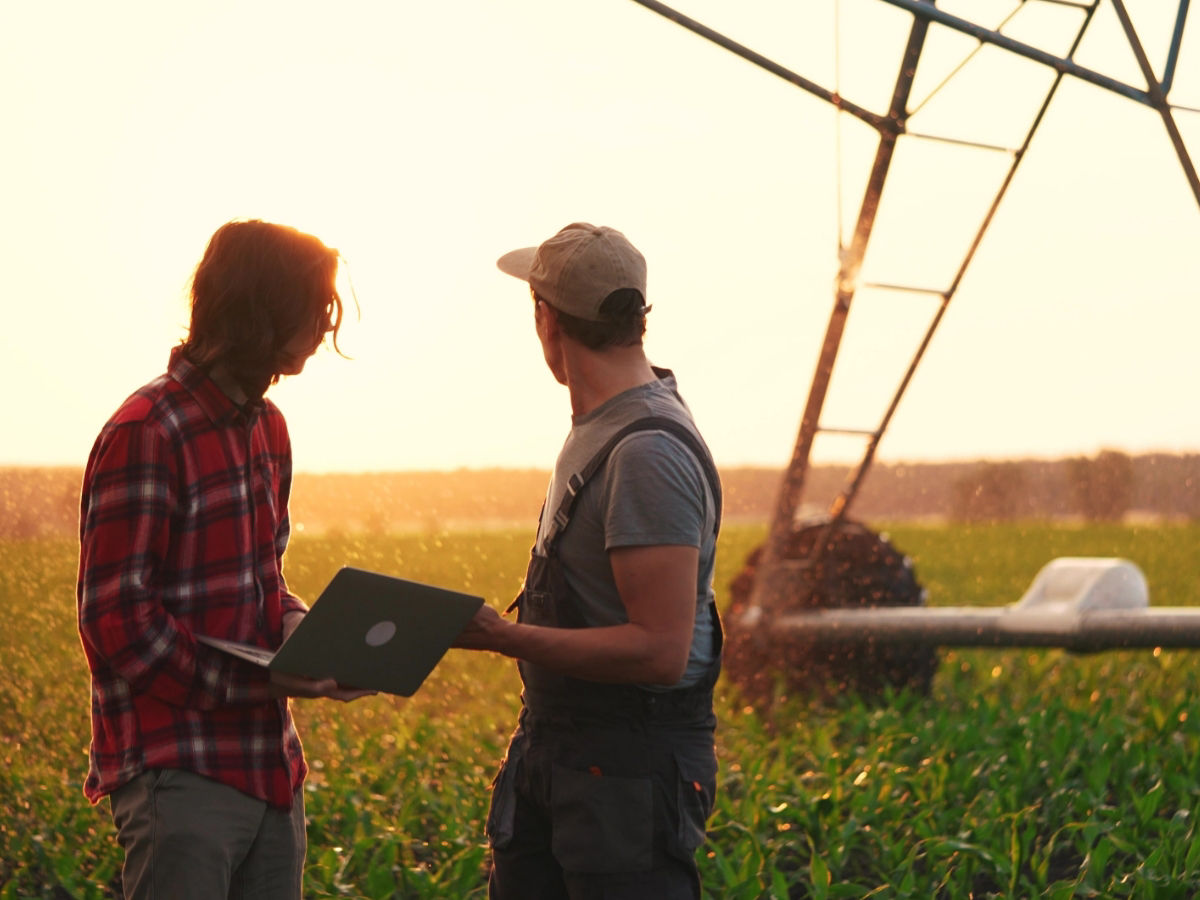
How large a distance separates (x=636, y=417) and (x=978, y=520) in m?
21.8

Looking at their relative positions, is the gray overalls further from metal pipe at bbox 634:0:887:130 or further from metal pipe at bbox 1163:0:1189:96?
metal pipe at bbox 1163:0:1189:96

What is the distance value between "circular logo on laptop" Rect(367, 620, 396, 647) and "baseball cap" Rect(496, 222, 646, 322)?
1.82 feet

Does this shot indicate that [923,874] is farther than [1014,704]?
No

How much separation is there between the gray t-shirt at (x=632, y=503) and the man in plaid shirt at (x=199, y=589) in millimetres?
413

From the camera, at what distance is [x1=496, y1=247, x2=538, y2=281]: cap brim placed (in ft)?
7.98

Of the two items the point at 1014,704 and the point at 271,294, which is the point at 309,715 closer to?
the point at 1014,704

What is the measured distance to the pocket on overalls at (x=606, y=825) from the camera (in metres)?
2.18

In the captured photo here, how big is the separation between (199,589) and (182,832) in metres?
0.35

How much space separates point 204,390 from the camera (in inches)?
84.0

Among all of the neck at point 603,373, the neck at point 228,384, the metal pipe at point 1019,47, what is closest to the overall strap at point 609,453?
the neck at point 603,373

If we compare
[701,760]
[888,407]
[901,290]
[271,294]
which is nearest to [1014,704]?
[888,407]

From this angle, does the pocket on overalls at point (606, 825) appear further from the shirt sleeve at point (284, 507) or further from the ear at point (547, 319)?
the ear at point (547, 319)

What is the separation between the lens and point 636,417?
215 centimetres

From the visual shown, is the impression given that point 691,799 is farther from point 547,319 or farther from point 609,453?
point 547,319
